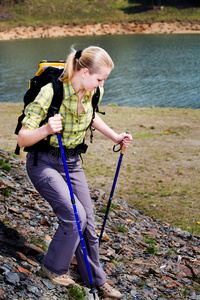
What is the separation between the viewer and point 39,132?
3.99 m

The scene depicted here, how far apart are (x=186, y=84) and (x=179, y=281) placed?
27.5m

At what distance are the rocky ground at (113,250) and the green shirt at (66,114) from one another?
1.67 m

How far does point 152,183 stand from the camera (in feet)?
36.3

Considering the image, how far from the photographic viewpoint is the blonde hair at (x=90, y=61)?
163 inches

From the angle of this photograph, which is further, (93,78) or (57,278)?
(57,278)

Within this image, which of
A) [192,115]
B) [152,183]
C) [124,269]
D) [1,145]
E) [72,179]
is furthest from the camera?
[192,115]

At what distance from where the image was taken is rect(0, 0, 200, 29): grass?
92500 mm

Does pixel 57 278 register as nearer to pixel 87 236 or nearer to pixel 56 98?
pixel 87 236

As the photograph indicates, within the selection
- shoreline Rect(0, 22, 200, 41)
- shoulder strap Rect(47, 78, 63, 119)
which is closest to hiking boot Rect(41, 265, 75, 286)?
shoulder strap Rect(47, 78, 63, 119)

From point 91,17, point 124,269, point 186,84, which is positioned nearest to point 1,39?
point 91,17

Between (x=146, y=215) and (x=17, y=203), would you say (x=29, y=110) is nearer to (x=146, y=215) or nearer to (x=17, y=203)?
(x=17, y=203)

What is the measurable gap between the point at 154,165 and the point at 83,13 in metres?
93.2

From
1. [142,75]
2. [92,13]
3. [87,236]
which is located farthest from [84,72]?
[92,13]

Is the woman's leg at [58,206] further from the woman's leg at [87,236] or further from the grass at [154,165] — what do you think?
the grass at [154,165]
